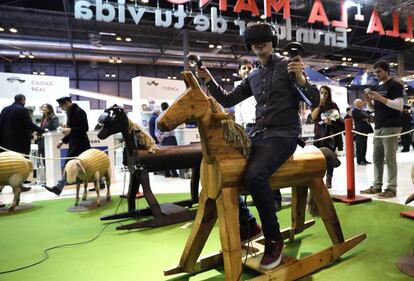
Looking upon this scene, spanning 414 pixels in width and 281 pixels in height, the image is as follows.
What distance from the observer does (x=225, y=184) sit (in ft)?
6.46

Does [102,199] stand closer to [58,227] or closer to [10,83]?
[58,227]

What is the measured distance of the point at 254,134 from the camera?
2.21m

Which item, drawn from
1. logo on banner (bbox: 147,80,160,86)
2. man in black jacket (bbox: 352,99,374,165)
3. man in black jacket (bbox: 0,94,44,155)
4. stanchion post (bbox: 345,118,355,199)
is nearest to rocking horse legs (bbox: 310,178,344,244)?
stanchion post (bbox: 345,118,355,199)

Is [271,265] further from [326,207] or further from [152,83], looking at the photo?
[152,83]

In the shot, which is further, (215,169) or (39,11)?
(39,11)

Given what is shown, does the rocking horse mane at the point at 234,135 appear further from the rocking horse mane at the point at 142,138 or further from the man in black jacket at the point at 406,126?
the man in black jacket at the point at 406,126

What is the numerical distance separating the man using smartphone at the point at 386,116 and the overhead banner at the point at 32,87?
8.62 m

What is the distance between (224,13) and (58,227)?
1052cm

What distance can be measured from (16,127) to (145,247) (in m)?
4.07

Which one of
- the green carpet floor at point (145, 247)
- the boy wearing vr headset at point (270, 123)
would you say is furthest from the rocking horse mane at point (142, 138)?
the boy wearing vr headset at point (270, 123)

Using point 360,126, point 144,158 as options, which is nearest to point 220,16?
point 360,126

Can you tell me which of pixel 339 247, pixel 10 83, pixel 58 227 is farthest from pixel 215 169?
pixel 10 83

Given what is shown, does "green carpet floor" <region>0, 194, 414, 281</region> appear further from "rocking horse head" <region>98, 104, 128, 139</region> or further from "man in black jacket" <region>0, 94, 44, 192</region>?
"man in black jacket" <region>0, 94, 44, 192</region>

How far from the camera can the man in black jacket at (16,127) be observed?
18.7 feet
